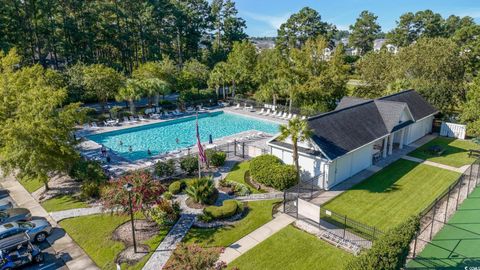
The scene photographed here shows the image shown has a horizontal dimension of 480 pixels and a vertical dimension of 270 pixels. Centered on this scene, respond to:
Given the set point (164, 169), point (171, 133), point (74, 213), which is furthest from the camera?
point (171, 133)

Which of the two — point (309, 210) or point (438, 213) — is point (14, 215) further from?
point (438, 213)

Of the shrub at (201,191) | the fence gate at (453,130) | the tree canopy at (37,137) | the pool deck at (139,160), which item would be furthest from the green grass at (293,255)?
the fence gate at (453,130)

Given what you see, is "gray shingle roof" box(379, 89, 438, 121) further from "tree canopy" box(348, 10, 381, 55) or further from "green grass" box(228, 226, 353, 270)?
"tree canopy" box(348, 10, 381, 55)

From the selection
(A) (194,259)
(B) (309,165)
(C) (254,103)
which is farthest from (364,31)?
(A) (194,259)

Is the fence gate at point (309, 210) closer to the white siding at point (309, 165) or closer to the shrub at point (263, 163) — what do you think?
the white siding at point (309, 165)

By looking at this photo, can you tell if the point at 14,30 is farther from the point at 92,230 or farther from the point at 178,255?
the point at 178,255
